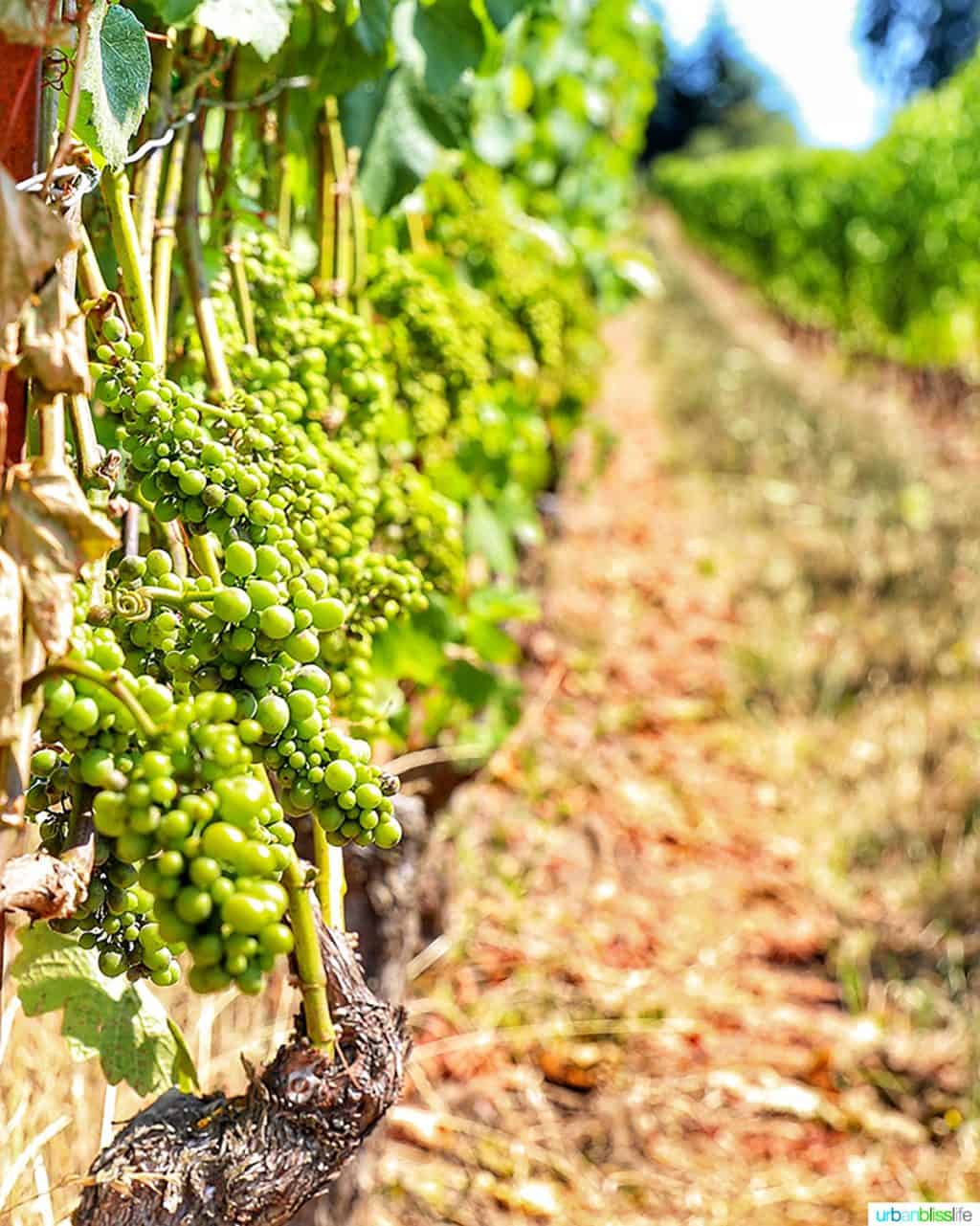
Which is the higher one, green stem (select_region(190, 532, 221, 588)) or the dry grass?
green stem (select_region(190, 532, 221, 588))

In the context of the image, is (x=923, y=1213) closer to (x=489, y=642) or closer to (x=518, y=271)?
(x=489, y=642)

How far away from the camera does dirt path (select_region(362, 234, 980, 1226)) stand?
7.31 feet

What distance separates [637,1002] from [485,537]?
1043 mm

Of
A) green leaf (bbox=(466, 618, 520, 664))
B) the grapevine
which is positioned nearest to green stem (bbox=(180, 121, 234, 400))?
the grapevine

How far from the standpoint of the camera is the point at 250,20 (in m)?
1.22

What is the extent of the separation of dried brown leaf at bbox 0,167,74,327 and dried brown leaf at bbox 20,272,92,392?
0.09 ft

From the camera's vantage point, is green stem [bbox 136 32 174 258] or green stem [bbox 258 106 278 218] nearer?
green stem [bbox 136 32 174 258]

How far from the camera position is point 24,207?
0.65 meters

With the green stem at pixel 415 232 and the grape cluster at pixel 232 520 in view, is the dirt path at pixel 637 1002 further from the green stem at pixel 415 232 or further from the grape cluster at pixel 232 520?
the grape cluster at pixel 232 520

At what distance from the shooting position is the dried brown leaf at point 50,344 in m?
0.69

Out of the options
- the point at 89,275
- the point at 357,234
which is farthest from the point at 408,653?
the point at 89,275

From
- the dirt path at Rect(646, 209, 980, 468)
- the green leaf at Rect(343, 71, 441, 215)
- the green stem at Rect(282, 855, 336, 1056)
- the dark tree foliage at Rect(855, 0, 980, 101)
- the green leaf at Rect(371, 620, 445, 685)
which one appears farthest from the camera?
the dark tree foliage at Rect(855, 0, 980, 101)

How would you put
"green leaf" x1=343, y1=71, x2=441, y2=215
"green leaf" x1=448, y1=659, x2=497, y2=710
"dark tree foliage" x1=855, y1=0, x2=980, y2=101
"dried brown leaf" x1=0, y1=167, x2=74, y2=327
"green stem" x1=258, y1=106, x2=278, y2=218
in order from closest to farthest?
1. "dried brown leaf" x1=0, y1=167, x2=74, y2=327
2. "green stem" x1=258, y1=106, x2=278, y2=218
3. "green leaf" x1=343, y1=71, x2=441, y2=215
4. "green leaf" x1=448, y1=659, x2=497, y2=710
5. "dark tree foliage" x1=855, y1=0, x2=980, y2=101

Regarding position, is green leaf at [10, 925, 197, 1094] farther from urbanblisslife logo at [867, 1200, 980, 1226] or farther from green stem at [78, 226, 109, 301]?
urbanblisslife logo at [867, 1200, 980, 1226]
